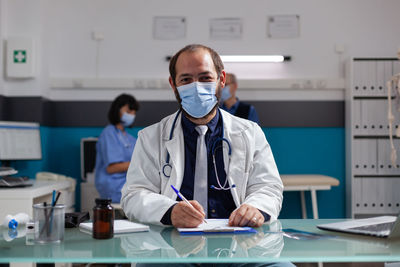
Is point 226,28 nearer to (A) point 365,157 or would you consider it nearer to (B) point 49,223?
(A) point 365,157

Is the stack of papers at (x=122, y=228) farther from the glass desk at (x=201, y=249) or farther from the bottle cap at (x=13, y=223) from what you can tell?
the bottle cap at (x=13, y=223)

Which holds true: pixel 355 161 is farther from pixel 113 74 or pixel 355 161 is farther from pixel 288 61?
pixel 113 74

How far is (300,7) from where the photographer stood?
13.9 feet

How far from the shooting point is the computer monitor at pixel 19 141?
10.7 ft

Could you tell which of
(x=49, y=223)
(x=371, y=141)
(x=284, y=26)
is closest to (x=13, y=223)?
(x=49, y=223)

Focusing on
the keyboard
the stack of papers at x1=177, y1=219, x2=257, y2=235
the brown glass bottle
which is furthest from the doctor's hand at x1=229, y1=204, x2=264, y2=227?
the keyboard

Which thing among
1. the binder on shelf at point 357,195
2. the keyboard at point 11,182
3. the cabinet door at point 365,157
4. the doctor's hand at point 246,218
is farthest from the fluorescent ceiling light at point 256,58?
the doctor's hand at point 246,218

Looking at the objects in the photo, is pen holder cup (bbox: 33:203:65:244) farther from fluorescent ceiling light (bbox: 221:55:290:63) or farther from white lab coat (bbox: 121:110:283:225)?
fluorescent ceiling light (bbox: 221:55:290:63)

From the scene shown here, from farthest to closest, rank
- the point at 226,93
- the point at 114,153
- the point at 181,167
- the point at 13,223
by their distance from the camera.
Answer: the point at 226,93 < the point at 114,153 < the point at 181,167 < the point at 13,223

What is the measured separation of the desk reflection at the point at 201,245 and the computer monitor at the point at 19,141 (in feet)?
7.68

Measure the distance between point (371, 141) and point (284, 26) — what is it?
4.14 feet

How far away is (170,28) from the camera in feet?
13.9

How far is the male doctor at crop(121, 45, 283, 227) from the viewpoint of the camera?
5.25 feet

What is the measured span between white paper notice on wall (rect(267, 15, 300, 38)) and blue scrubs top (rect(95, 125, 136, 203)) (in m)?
1.68
